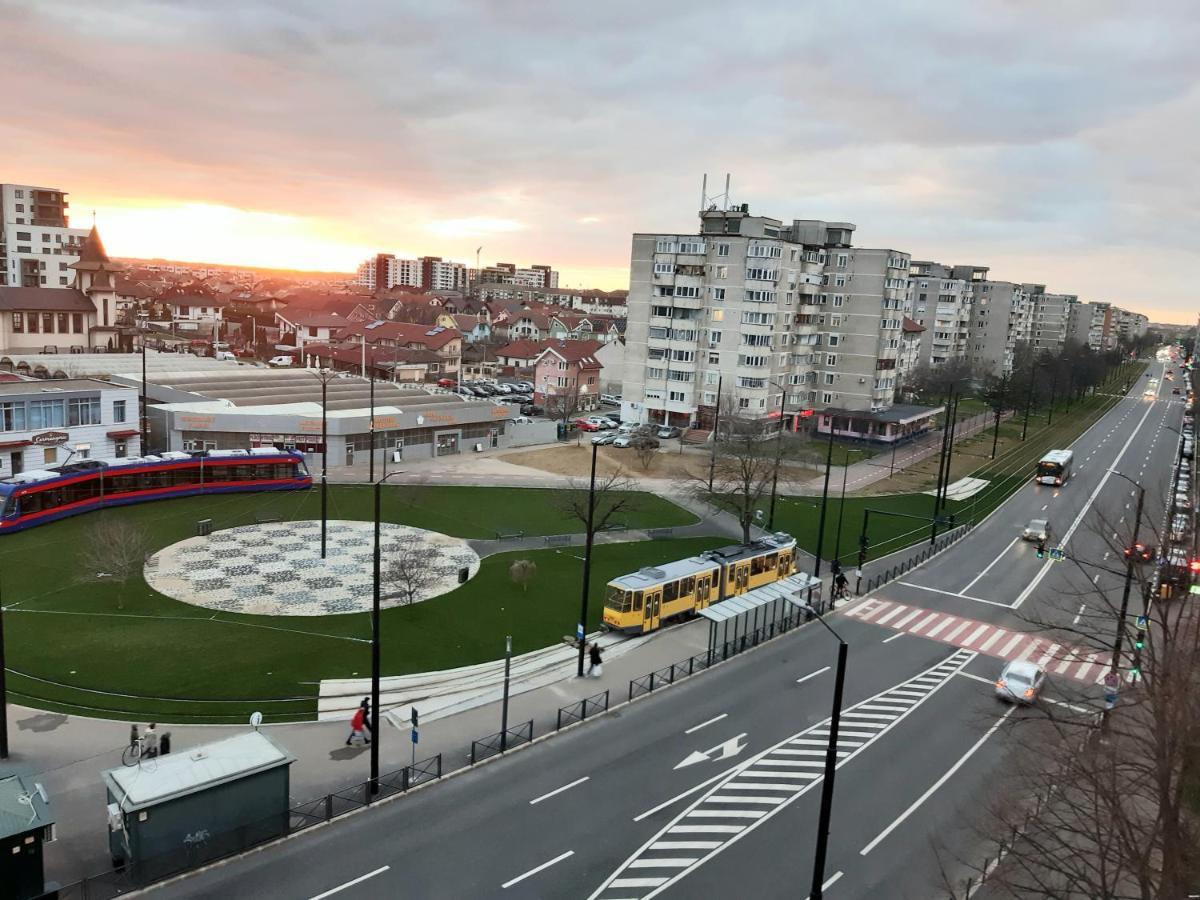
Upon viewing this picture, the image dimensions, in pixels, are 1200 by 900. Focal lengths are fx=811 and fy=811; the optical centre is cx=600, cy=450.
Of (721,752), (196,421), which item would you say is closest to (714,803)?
(721,752)

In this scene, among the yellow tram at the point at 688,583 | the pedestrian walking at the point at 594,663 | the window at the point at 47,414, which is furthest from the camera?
the window at the point at 47,414

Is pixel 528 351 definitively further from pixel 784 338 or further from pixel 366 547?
pixel 366 547

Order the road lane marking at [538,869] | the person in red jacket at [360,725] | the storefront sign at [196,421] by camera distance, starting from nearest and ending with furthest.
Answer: the road lane marking at [538,869]
the person in red jacket at [360,725]
the storefront sign at [196,421]

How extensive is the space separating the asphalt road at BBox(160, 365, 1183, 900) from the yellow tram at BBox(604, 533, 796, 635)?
385 cm

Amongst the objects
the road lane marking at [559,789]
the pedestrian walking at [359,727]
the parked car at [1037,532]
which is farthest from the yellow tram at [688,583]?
the parked car at [1037,532]

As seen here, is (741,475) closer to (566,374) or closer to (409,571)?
(409,571)

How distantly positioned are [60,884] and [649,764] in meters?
13.4

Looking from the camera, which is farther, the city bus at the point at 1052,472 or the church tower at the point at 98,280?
the church tower at the point at 98,280

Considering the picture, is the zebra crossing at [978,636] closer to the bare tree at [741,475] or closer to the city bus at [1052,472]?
the bare tree at [741,475]

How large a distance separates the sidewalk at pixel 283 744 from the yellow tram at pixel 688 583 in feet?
14.1

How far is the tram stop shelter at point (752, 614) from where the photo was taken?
94.0 ft

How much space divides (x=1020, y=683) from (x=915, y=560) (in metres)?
17.0

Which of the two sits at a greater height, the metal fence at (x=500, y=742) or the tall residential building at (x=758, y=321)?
the tall residential building at (x=758, y=321)

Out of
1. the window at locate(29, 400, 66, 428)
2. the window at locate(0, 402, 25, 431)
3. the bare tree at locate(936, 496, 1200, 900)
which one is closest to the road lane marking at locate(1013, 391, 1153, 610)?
the bare tree at locate(936, 496, 1200, 900)
